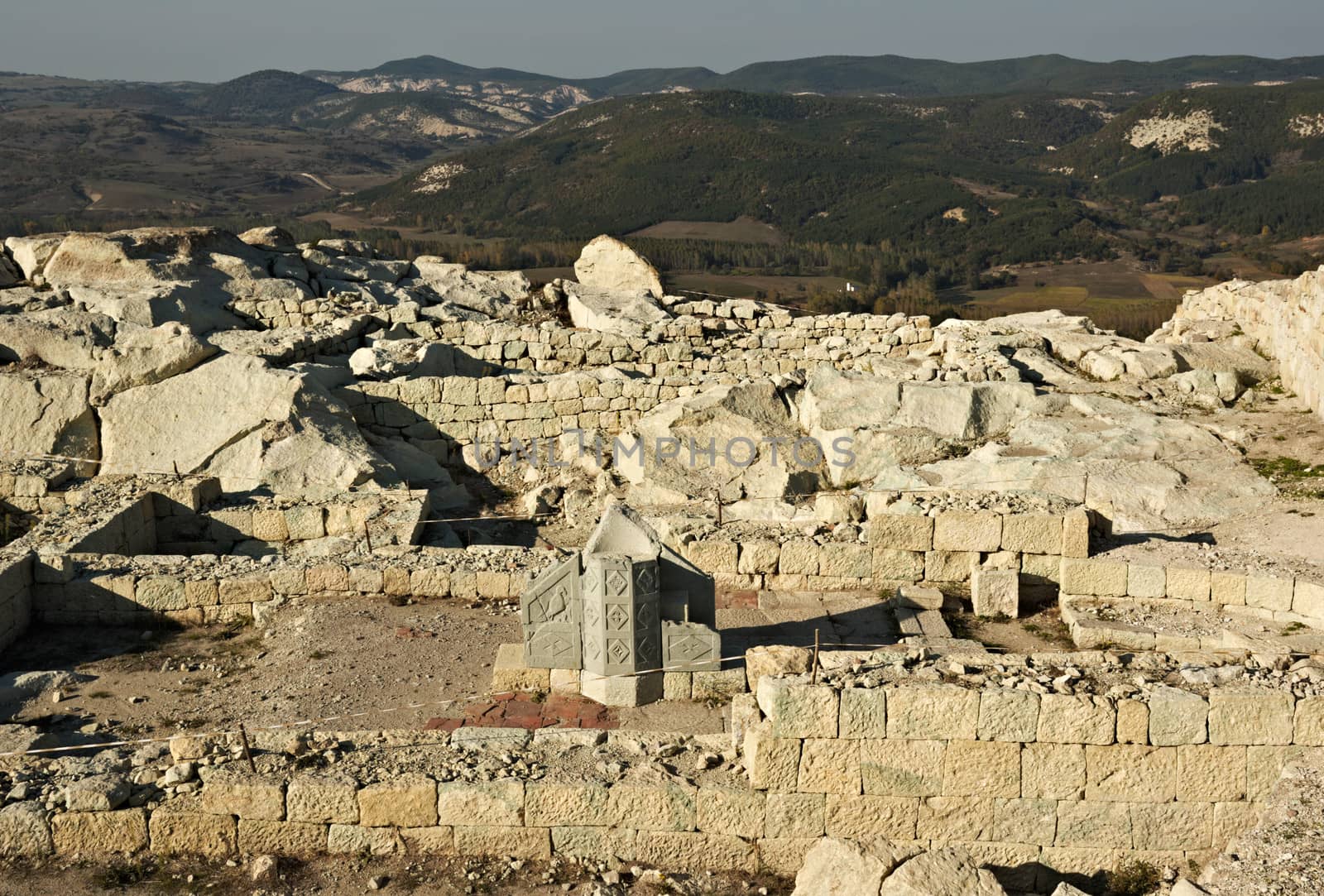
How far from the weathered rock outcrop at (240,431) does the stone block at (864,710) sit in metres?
8.71

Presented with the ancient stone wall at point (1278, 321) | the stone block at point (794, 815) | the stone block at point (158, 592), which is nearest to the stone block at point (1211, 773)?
the stone block at point (794, 815)

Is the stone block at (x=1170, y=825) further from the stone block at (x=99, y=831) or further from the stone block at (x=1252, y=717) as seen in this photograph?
the stone block at (x=99, y=831)

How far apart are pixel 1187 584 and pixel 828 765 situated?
16.0 feet

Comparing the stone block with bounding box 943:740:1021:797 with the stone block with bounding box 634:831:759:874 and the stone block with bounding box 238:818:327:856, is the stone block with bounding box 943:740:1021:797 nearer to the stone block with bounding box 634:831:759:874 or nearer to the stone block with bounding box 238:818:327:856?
the stone block with bounding box 634:831:759:874

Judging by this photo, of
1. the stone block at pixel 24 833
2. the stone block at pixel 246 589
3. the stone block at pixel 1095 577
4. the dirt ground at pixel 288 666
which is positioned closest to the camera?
the stone block at pixel 24 833

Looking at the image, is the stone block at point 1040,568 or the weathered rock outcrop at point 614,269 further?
the weathered rock outcrop at point 614,269

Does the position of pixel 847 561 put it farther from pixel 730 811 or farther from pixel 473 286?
pixel 473 286

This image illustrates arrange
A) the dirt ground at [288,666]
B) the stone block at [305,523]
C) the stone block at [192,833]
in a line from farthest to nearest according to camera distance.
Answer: the stone block at [305,523] → the dirt ground at [288,666] → the stone block at [192,833]

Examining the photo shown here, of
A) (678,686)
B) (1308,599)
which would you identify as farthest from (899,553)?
(1308,599)

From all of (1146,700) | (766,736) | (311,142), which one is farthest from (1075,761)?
(311,142)

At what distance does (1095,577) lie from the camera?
11.1 m

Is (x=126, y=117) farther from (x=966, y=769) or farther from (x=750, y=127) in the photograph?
(x=966, y=769)

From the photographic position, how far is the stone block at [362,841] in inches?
301

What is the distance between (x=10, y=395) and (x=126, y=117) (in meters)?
164
